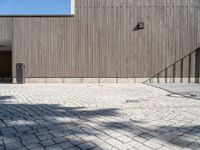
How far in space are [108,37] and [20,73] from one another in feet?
16.3

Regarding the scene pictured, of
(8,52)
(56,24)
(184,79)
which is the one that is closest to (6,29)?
(56,24)

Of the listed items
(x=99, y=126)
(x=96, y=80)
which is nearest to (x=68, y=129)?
(x=99, y=126)

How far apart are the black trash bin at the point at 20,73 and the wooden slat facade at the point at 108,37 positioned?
Result: 337 mm

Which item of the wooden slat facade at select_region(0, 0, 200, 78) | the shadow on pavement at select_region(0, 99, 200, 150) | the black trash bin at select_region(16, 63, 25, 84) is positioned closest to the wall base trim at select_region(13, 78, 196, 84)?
the wooden slat facade at select_region(0, 0, 200, 78)

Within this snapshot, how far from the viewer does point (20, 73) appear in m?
12.9

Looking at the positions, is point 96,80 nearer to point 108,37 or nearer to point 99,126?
point 108,37

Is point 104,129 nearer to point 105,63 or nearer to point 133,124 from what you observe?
point 133,124

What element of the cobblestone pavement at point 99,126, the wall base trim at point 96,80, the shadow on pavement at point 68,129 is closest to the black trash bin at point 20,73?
the wall base trim at point 96,80

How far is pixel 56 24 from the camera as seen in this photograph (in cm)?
1320

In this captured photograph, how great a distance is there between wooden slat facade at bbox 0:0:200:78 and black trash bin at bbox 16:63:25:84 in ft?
1.11

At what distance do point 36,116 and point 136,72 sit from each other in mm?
8765

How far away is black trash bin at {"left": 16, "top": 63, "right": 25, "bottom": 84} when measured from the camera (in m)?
12.9

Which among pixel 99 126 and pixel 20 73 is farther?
pixel 20 73

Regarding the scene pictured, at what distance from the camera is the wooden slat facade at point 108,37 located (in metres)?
13.2
